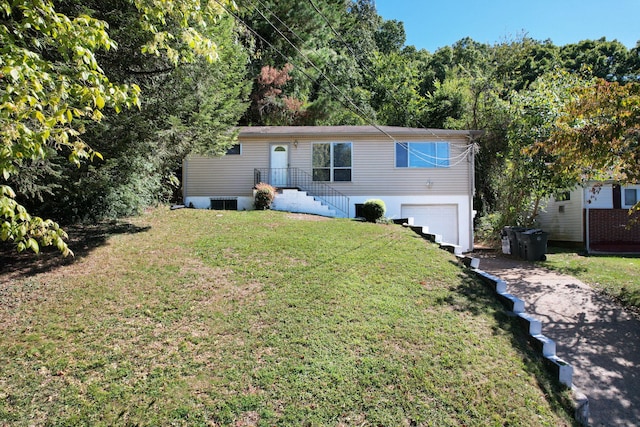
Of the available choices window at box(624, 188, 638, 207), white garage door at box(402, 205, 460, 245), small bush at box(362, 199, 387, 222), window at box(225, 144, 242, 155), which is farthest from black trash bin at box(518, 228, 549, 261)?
window at box(225, 144, 242, 155)

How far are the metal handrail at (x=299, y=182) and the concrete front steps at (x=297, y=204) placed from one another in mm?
801

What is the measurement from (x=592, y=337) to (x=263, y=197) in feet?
33.1

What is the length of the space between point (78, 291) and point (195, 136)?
14.6 ft

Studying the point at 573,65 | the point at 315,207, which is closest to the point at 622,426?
the point at 315,207

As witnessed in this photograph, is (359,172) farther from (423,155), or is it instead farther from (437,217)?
(437,217)

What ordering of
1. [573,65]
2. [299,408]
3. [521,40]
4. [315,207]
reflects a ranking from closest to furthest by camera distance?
[299,408] < [315,207] < [521,40] < [573,65]

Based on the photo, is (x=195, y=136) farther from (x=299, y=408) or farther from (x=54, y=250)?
(x=299, y=408)

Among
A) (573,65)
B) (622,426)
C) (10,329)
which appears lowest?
(622,426)

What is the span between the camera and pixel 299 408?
4.01 meters

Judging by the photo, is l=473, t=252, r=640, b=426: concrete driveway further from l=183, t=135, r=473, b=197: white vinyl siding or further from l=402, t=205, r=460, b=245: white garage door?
l=183, t=135, r=473, b=197: white vinyl siding

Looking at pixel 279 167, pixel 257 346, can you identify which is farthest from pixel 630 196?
pixel 257 346

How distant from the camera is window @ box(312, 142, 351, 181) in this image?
1483cm

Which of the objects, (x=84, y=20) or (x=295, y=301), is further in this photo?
(x=295, y=301)

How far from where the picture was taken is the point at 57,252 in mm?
7543
